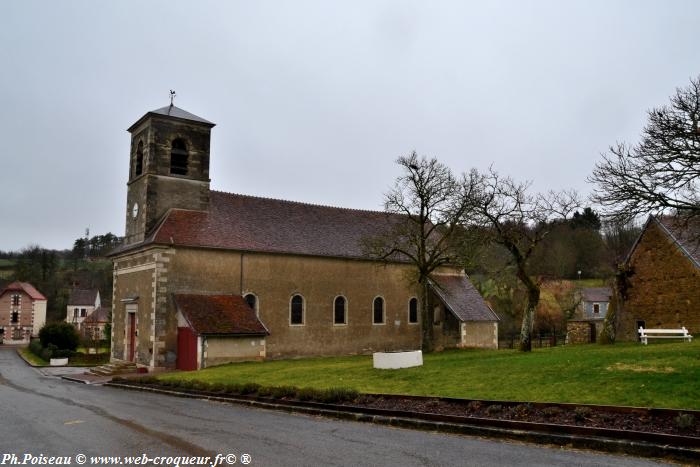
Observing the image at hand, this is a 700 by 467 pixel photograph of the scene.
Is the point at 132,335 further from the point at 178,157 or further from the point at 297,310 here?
the point at 178,157

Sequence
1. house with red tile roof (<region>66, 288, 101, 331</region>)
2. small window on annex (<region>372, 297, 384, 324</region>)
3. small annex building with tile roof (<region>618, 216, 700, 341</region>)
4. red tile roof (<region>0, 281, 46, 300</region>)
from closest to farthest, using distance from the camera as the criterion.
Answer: small annex building with tile roof (<region>618, 216, 700, 341</region>) < small window on annex (<region>372, 297, 384, 324</region>) < red tile roof (<region>0, 281, 46, 300</region>) < house with red tile roof (<region>66, 288, 101, 331</region>)

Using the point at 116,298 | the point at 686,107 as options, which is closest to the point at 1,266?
the point at 116,298

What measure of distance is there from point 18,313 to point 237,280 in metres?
61.7

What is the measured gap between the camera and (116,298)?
34.7 meters

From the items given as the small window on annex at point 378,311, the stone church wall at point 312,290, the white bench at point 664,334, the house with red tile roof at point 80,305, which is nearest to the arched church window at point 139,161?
the stone church wall at point 312,290

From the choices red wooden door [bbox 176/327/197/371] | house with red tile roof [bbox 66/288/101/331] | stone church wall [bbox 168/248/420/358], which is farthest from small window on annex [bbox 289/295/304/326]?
house with red tile roof [bbox 66/288/101/331]

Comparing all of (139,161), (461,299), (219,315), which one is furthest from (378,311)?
(139,161)

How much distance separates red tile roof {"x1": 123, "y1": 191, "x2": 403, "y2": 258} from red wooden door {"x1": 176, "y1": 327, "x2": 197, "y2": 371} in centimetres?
448

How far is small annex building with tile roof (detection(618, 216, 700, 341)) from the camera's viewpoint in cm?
2525

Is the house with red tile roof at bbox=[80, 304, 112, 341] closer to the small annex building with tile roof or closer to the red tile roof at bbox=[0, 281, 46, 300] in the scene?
the red tile roof at bbox=[0, 281, 46, 300]

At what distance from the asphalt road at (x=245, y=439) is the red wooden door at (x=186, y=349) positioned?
11.1m

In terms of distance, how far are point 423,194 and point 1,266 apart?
128 m

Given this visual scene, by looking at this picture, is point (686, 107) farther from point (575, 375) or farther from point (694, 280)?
point (694, 280)

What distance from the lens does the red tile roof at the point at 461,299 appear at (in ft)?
121
